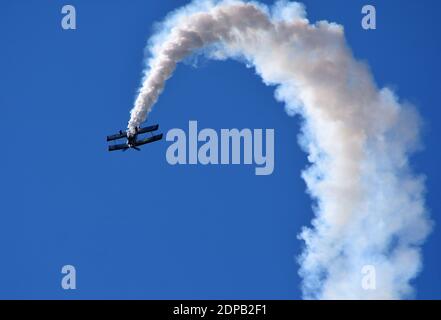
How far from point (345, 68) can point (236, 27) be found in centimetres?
588

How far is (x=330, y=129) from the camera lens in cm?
9012

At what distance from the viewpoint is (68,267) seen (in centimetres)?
9056

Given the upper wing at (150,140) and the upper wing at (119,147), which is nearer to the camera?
the upper wing at (150,140)

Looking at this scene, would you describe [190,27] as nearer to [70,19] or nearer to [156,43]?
[156,43]

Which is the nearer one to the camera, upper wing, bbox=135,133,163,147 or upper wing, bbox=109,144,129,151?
upper wing, bbox=135,133,163,147

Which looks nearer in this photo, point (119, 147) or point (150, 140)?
point (150, 140)
